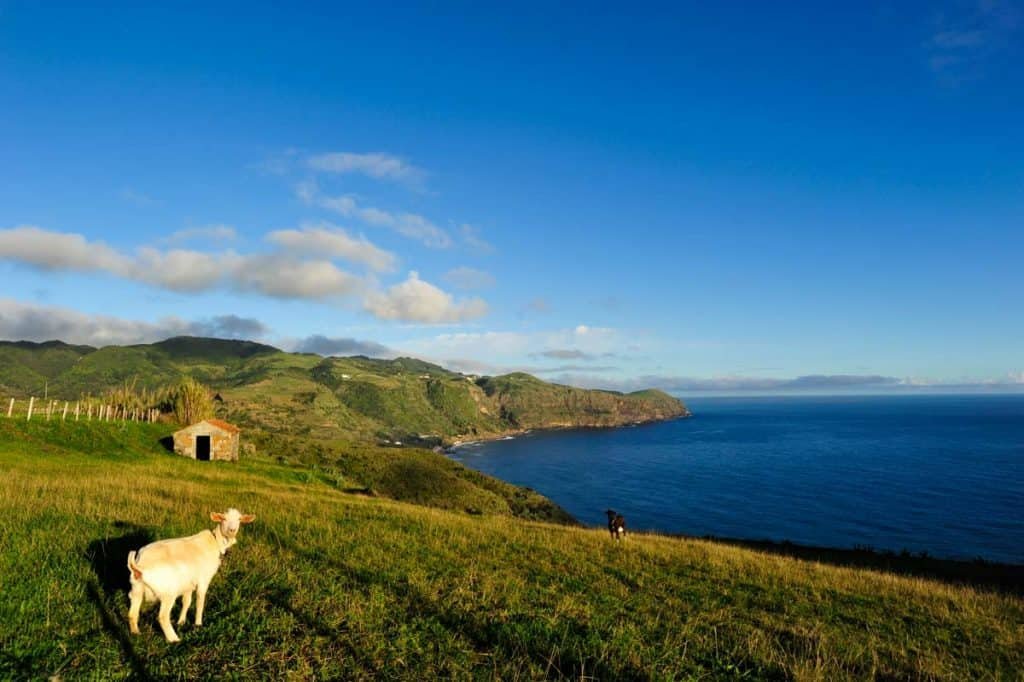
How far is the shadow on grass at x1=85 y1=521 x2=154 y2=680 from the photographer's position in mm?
6544

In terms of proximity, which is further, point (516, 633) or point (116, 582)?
point (116, 582)

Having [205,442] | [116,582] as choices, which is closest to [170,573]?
[116,582]

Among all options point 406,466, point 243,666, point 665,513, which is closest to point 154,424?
point 406,466

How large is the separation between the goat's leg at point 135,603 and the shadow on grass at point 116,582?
0.54 feet

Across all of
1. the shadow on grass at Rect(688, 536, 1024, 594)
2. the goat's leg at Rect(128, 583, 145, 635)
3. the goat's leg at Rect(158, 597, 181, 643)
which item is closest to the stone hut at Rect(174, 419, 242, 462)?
the shadow on grass at Rect(688, 536, 1024, 594)

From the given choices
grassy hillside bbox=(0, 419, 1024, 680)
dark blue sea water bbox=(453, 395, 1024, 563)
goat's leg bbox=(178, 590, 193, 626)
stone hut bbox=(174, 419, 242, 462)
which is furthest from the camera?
dark blue sea water bbox=(453, 395, 1024, 563)

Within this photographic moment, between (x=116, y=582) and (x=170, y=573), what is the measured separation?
10.0ft

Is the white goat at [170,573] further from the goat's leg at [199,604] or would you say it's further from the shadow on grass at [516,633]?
the shadow on grass at [516,633]

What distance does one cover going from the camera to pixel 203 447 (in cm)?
4647

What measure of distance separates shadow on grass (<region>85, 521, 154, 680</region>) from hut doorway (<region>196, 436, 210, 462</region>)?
127 ft

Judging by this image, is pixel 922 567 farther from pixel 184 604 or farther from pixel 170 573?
pixel 170 573

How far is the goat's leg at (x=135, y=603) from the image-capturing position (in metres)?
6.62

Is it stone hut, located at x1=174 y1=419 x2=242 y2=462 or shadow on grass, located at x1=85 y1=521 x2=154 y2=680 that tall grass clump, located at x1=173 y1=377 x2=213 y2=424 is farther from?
shadow on grass, located at x1=85 y1=521 x2=154 y2=680

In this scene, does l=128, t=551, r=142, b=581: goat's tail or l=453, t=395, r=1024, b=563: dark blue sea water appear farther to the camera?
l=453, t=395, r=1024, b=563: dark blue sea water
